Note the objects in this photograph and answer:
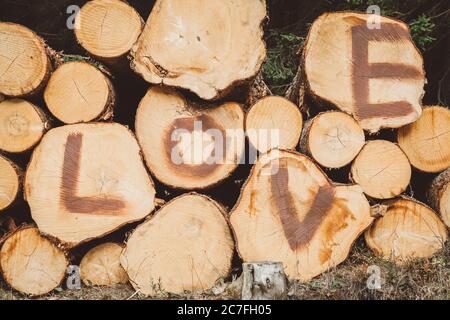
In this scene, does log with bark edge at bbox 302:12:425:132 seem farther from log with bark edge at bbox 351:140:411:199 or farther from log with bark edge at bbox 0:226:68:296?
log with bark edge at bbox 0:226:68:296

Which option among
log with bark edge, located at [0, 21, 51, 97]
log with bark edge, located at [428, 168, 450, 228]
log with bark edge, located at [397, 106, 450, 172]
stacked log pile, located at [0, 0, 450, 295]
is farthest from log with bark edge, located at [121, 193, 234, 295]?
log with bark edge, located at [428, 168, 450, 228]

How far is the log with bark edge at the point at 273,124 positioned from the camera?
2.95 metres

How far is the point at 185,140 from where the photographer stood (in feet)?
9.58

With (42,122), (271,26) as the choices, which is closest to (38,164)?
(42,122)

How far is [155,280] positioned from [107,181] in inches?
25.4

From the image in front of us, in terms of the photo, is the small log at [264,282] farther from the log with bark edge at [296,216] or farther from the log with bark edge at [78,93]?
the log with bark edge at [78,93]

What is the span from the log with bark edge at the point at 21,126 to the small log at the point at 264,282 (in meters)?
1.53

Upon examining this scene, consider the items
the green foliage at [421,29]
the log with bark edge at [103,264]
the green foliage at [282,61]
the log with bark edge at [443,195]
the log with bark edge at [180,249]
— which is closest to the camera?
the log with bark edge at [180,249]

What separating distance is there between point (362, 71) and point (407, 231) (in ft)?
3.45

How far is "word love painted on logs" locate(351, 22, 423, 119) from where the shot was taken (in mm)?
3033

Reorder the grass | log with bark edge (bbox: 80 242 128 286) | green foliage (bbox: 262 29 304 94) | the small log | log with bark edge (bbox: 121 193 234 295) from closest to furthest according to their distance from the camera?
the small log < the grass < log with bark edge (bbox: 121 193 234 295) < log with bark edge (bbox: 80 242 128 286) < green foliage (bbox: 262 29 304 94)

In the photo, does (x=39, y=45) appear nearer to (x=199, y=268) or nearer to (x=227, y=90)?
(x=227, y=90)

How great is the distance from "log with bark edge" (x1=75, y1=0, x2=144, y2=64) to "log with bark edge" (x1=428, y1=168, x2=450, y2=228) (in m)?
2.14

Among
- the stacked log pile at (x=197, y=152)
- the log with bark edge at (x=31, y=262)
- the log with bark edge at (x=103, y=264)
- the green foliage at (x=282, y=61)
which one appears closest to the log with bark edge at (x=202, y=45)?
the stacked log pile at (x=197, y=152)
